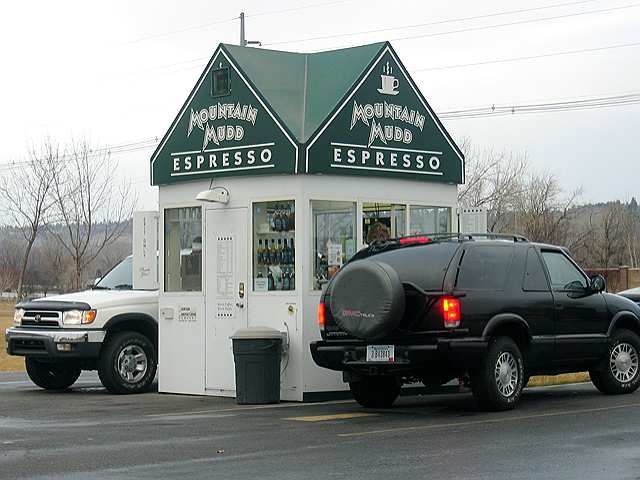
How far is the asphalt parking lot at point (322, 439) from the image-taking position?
9.50 metres

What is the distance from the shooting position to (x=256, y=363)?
15.4m

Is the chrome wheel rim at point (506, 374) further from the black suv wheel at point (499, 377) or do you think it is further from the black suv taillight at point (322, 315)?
the black suv taillight at point (322, 315)

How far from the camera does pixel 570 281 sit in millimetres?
15094

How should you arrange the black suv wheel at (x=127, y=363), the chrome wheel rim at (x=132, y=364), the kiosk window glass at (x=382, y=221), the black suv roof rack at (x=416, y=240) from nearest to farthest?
the black suv roof rack at (x=416, y=240), the kiosk window glass at (x=382, y=221), the black suv wheel at (x=127, y=363), the chrome wheel rim at (x=132, y=364)

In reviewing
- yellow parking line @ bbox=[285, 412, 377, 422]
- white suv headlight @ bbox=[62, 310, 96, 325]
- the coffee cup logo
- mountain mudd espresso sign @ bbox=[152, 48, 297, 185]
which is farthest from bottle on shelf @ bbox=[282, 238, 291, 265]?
white suv headlight @ bbox=[62, 310, 96, 325]

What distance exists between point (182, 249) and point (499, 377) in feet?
19.2

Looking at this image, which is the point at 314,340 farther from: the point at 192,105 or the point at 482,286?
the point at 192,105

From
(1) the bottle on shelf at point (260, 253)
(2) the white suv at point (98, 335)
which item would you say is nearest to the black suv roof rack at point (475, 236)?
(1) the bottle on shelf at point (260, 253)

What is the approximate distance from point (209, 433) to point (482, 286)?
356 cm

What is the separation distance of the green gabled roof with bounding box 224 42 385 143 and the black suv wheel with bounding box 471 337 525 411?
4.25m

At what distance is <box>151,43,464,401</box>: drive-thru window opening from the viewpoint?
1602 centimetres

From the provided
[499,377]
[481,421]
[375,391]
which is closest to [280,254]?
[375,391]

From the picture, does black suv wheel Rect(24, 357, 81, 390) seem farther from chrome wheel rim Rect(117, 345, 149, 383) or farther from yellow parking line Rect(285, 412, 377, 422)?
yellow parking line Rect(285, 412, 377, 422)

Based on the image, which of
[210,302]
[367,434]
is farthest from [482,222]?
[367,434]
